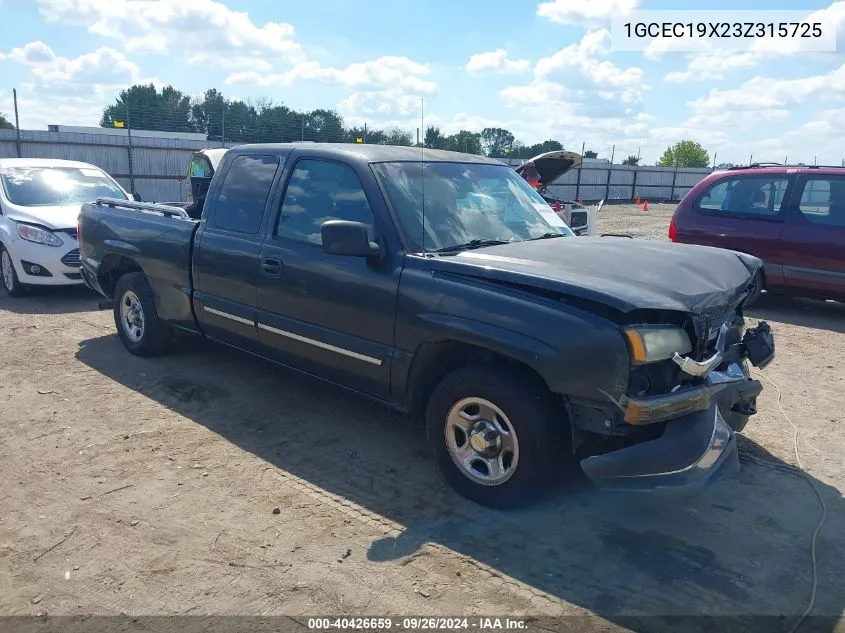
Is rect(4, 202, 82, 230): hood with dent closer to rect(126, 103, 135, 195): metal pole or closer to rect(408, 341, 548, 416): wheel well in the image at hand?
rect(408, 341, 548, 416): wheel well

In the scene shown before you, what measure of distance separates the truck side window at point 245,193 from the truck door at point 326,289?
0.78 ft

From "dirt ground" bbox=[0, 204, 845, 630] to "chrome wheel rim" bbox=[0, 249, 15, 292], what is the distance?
3954 millimetres

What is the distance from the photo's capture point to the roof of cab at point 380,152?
4.48 meters

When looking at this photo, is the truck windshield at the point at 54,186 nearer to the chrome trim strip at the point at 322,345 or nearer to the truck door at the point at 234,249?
the truck door at the point at 234,249

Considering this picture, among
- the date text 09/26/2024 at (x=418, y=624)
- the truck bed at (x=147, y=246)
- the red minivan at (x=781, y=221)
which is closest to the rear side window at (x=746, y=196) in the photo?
the red minivan at (x=781, y=221)

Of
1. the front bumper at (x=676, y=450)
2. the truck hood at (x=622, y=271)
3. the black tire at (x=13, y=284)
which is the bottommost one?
the black tire at (x=13, y=284)

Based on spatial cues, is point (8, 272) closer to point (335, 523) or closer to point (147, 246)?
point (147, 246)

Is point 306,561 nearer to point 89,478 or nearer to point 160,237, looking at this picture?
point 89,478

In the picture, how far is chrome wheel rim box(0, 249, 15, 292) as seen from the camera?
8704 mm

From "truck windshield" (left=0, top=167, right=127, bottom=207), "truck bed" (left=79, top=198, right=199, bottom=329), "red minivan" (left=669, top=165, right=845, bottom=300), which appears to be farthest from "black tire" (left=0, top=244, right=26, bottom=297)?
"red minivan" (left=669, top=165, right=845, bottom=300)

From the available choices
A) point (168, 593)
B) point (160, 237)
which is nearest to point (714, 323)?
point (168, 593)

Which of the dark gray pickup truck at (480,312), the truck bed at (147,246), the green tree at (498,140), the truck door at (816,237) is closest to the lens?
the dark gray pickup truck at (480,312)

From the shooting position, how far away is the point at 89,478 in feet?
13.1

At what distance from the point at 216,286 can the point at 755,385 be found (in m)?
3.72
